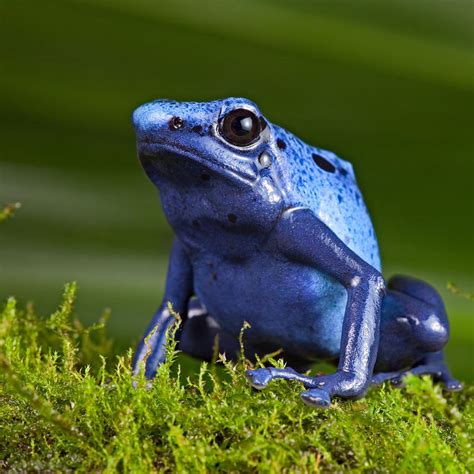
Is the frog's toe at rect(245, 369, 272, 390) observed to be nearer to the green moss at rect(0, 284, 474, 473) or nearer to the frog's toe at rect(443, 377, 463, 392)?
the green moss at rect(0, 284, 474, 473)

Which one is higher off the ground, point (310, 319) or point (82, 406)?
point (310, 319)

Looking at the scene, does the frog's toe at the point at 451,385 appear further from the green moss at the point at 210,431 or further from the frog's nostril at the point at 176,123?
the frog's nostril at the point at 176,123

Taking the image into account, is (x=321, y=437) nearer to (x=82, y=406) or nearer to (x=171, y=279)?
(x=82, y=406)

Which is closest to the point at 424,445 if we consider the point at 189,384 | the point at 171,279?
the point at 189,384

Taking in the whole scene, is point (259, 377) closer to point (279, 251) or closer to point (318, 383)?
point (318, 383)

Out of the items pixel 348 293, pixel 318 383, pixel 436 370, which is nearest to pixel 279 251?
pixel 348 293

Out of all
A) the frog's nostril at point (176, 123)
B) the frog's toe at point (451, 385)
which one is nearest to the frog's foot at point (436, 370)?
the frog's toe at point (451, 385)

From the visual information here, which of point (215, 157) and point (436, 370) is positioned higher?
point (215, 157)
